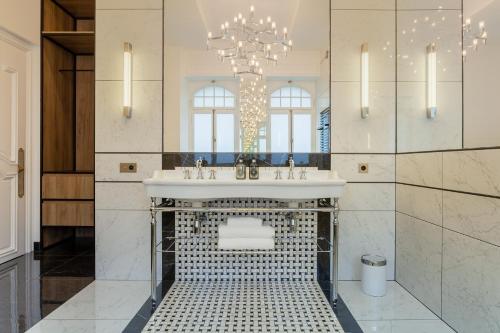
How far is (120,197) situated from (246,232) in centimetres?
111

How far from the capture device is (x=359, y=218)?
267 centimetres

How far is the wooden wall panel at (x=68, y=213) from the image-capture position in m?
3.35

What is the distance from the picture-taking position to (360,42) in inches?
104

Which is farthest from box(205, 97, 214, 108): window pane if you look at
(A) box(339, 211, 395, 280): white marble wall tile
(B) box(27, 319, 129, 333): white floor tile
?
(B) box(27, 319, 129, 333): white floor tile

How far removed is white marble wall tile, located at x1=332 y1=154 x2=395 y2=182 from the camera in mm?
2654

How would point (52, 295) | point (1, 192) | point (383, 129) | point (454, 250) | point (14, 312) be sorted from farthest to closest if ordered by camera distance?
point (1, 192) → point (383, 129) → point (52, 295) → point (14, 312) → point (454, 250)

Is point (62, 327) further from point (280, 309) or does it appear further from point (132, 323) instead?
point (280, 309)

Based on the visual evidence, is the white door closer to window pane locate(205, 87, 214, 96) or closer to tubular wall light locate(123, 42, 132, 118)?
tubular wall light locate(123, 42, 132, 118)

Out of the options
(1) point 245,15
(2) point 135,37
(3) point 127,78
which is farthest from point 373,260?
(2) point 135,37

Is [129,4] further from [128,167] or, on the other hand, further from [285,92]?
[285,92]

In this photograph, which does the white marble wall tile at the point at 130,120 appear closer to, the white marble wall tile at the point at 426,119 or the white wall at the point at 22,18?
the white wall at the point at 22,18

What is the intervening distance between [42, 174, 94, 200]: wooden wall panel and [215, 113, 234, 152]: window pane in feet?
5.13

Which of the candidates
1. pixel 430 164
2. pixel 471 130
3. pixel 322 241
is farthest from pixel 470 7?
pixel 322 241

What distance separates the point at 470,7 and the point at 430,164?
1.20 metres
